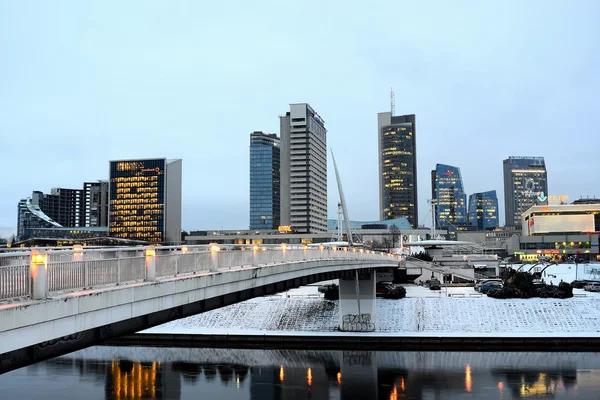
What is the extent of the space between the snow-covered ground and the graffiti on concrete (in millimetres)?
1031

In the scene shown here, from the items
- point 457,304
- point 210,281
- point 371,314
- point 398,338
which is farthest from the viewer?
point 457,304

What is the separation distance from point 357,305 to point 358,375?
1327 cm

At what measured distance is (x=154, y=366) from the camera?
140 feet

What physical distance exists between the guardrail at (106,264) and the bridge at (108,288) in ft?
0.07

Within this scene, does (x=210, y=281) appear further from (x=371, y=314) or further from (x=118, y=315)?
(x=371, y=314)

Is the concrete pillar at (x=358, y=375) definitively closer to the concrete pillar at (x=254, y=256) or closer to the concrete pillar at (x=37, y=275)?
the concrete pillar at (x=254, y=256)

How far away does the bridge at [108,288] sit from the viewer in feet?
35.9

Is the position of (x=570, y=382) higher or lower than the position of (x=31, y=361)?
lower

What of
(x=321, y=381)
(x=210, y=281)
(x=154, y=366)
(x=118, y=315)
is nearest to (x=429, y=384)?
(x=321, y=381)

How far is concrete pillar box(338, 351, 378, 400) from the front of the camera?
35500 mm

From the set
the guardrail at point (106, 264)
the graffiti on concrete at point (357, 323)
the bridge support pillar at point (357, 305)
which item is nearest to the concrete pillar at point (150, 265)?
the guardrail at point (106, 264)

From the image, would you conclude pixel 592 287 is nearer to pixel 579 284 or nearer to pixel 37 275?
pixel 579 284

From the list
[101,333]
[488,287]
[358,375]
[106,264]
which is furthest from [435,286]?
[106,264]

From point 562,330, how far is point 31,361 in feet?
159
